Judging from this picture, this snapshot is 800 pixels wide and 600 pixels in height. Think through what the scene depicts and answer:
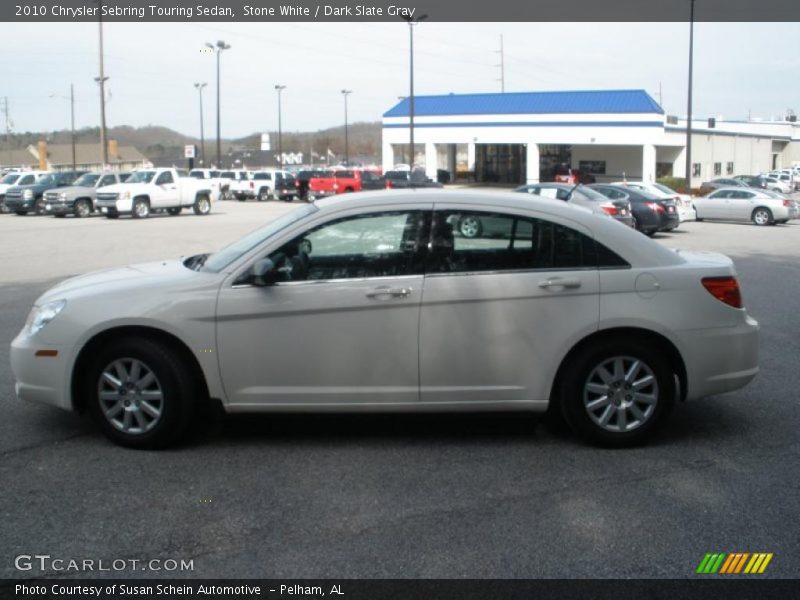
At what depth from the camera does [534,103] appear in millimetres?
62344

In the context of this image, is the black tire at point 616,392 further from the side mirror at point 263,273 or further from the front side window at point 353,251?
the side mirror at point 263,273

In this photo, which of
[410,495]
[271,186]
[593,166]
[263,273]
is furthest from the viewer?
[593,166]

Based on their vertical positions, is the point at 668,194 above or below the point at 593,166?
below

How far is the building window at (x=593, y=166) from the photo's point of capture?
65125 mm

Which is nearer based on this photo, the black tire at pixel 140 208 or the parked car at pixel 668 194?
the parked car at pixel 668 194

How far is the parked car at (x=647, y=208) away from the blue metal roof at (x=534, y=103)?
34.7 m

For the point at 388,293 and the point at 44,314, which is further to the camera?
the point at 44,314

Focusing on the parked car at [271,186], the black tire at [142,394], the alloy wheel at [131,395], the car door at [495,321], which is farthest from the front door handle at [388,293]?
the parked car at [271,186]

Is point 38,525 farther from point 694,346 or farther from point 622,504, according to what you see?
point 694,346

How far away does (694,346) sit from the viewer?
19.0 ft

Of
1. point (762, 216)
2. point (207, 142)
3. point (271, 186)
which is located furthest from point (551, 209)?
point (207, 142)

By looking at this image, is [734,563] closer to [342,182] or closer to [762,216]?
[762,216]

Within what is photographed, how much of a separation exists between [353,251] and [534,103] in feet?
193

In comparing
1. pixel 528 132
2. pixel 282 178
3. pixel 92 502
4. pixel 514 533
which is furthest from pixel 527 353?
pixel 528 132
